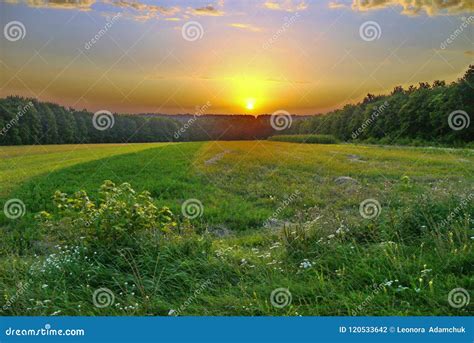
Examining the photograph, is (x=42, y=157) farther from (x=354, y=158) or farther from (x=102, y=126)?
(x=354, y=158)

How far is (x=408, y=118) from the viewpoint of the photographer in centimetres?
1234

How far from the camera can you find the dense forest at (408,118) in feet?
33.0

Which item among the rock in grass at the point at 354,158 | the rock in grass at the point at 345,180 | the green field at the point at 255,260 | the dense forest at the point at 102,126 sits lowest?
the green field at the point at 255,260

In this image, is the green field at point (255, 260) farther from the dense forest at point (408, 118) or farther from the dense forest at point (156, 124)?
the dense forest at point (408, 118)

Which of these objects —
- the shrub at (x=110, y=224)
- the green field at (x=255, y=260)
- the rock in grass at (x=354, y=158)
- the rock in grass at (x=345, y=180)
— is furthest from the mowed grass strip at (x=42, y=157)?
the rock in grass at (x=354, y=158)

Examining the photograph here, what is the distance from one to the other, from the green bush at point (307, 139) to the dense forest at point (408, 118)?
0.48 feet

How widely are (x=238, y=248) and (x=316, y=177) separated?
16.0ft

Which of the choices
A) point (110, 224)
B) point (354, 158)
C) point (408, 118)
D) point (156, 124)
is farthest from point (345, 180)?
point (110, 224)

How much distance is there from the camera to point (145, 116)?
29.5 ft

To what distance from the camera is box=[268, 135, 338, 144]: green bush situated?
1012cm

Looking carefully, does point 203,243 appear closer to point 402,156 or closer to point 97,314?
point 97,314

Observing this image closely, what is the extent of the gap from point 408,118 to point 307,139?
3.56 meters

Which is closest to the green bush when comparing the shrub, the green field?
the green field

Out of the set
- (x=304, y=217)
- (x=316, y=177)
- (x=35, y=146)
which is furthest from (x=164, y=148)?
(x=304, y=217)
